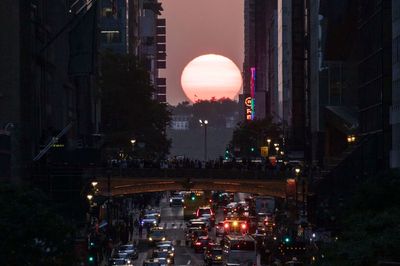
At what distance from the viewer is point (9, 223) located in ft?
147

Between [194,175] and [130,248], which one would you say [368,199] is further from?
[194,175]

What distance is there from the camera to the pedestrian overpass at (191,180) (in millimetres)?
104688

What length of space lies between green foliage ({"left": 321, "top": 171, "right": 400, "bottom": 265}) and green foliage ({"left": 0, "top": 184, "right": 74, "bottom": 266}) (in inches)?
328

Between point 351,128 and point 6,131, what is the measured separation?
3844cm

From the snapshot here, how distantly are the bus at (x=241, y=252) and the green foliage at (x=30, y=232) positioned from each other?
38582mm

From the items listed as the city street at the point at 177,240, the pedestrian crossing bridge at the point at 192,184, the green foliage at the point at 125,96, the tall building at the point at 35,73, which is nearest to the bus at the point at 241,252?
the city street at the point at 177,240

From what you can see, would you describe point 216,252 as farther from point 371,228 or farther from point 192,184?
point 371,228

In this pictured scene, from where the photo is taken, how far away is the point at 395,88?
78.1 metres

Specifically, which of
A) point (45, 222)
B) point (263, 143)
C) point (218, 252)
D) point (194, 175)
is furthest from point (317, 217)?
point (263, 143)

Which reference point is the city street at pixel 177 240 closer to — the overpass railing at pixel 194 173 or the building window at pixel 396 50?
the overpass railing at pixel 194 173

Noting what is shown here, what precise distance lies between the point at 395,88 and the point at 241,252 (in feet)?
49.8

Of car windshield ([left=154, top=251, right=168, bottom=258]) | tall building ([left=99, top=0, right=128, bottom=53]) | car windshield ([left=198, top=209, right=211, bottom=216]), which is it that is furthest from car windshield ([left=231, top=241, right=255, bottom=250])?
tall building ([left=99, top=0, right=128, bottom=53])

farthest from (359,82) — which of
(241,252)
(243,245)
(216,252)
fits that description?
(241,252)

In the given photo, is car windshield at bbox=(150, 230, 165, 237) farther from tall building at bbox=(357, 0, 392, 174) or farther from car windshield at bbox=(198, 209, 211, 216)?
car windshield at bbox=(198, 209, 211, 216)
